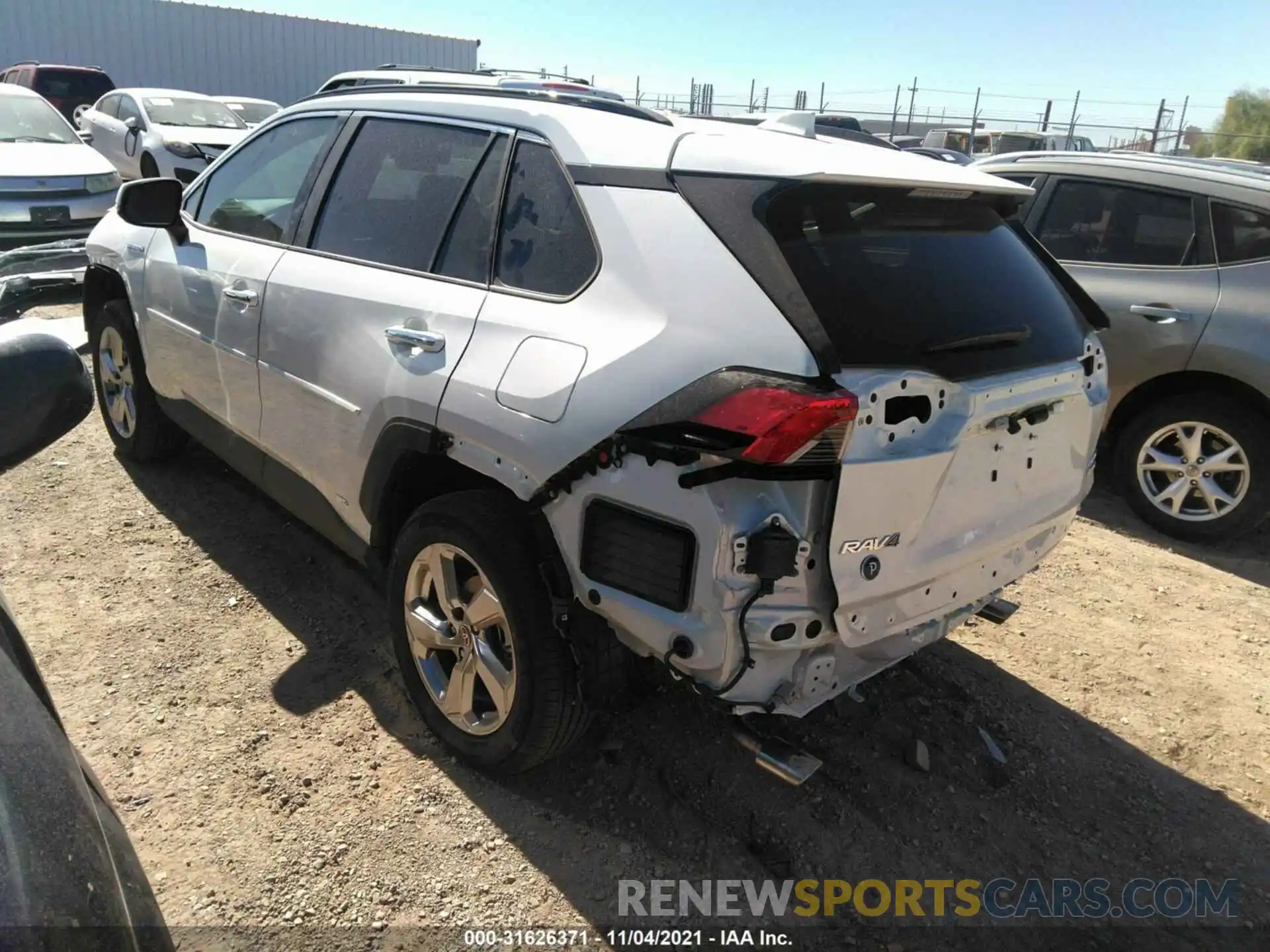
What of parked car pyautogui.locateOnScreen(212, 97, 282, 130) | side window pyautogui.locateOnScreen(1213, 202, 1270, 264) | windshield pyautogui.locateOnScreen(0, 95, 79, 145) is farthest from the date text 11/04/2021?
parked car pyautogui.locateOnScreen(212, 97, 282, 130)

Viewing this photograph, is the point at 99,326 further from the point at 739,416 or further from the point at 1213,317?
the point at 1213,317

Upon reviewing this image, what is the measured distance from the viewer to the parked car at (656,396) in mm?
2031

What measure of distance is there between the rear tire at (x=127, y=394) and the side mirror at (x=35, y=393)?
3151 millimetres

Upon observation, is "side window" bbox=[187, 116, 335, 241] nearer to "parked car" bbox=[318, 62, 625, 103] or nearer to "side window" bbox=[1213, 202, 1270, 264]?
"parked car" bbox=[318, 62, 625, 103]

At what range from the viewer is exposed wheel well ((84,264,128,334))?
4.63 m

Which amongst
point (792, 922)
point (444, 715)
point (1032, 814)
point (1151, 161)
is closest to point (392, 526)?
point (444, 715)

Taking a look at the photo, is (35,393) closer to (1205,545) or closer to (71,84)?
(1205,545)

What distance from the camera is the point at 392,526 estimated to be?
2.98m

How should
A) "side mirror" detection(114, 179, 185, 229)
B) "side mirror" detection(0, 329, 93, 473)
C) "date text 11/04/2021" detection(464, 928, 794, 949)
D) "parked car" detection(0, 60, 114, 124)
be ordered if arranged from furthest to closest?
"parked car" detection(0, 60, 114, 124), "side mirror" detection(114, 179, 185, 229), "date text 11/04/2021" detection(464, 928, 794, 949), "side mirror" detection(0, 329, 93, 473)

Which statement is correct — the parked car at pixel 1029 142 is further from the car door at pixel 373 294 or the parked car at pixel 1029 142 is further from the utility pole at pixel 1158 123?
the car door at pixel 373 294

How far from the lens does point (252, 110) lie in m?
15.9

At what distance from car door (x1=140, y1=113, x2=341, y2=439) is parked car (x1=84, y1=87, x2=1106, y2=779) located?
0.57 feet

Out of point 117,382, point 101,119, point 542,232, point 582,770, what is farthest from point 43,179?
point 582,770

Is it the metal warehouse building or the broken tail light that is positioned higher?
the metal warehouse building
